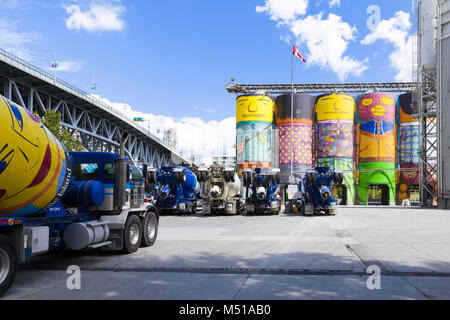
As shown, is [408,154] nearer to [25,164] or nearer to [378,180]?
[378,180]

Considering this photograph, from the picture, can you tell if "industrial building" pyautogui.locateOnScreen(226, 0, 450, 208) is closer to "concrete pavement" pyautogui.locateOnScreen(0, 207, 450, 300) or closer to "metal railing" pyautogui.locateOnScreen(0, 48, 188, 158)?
"metal railing" pyautogui.locateOnScreen(0, 48, 188, 158)

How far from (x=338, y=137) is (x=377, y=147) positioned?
5380mm

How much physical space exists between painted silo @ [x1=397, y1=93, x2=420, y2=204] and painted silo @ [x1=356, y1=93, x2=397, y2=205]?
957mm

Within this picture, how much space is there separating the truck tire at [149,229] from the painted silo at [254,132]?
43.1 m

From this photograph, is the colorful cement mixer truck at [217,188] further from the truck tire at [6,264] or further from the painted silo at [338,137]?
the painted silo at [338,137]

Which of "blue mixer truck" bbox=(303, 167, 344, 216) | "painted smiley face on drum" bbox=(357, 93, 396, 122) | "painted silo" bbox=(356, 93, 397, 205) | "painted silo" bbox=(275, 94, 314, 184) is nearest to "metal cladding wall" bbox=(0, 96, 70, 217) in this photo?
"blue mixer truck" bbox=(303, 167, 344, 216)

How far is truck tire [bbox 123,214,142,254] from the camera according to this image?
9.96 meters

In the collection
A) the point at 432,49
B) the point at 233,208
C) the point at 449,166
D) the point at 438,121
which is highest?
the point at 432,49

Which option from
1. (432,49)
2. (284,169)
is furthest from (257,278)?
(284,169)

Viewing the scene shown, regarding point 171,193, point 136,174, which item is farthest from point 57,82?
point 136,174

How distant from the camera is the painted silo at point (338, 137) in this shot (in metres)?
53.2

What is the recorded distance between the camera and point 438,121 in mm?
37688
